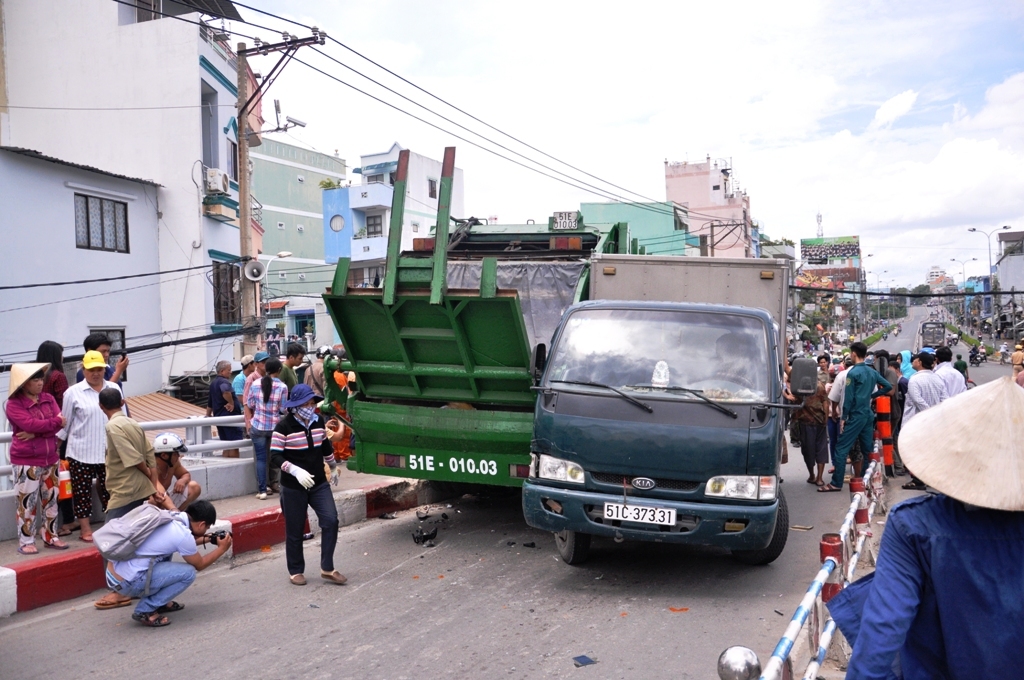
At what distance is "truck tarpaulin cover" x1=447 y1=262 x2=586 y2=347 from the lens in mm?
8914

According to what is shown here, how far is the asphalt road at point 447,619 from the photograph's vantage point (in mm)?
4961

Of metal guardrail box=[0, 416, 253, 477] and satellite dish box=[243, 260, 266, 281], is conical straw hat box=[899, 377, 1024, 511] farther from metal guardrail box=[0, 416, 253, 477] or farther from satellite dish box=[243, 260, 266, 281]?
satellite dish box=[243, 260, 266, 281]

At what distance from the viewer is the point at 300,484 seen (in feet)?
21.7

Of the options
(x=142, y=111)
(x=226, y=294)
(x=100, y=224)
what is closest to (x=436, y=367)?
(x=100, y=224)

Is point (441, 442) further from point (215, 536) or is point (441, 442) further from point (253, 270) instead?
→ point (253, 270)

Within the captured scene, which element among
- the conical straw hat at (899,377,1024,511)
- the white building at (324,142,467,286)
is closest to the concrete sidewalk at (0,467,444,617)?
the conical straw hat at (899,377,1024,511)

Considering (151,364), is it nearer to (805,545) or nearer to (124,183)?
(124,183)

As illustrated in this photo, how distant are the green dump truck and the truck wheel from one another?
0.72 metres

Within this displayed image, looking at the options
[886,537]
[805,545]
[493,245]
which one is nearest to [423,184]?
[493,245]

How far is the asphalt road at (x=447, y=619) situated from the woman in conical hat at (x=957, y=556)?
2.59 m

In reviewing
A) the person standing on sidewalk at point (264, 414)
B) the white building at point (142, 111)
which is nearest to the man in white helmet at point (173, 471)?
the person standing on sidewalk at point (264, 414)

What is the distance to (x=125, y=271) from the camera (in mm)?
20438

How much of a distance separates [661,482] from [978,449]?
385cm

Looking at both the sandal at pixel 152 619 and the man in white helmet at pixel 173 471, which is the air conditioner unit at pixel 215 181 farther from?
the sandal at pixel 152 619
